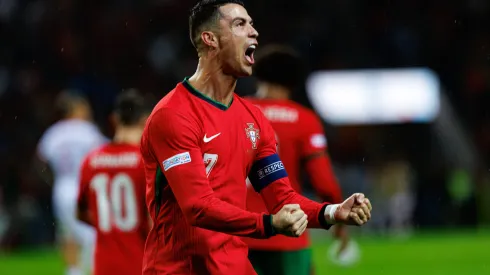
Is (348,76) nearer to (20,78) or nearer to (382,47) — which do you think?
(382,47)

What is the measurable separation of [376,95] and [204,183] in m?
17.5

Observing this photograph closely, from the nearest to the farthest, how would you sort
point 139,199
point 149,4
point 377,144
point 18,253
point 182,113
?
point 182,113
point 139,199
point 18,253
point 377,144
point 149,4

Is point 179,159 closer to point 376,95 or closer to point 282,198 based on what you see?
point 282,198

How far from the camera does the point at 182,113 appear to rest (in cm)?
418

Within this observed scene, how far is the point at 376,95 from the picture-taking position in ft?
69.7

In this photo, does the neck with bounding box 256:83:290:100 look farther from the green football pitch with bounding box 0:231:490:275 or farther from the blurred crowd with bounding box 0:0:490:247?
the blurred crowd with bounding box 0:0:490:247

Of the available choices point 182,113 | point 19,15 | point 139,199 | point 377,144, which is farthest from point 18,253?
point 182,113

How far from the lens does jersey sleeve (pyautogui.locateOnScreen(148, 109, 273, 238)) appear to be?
13.2 ft

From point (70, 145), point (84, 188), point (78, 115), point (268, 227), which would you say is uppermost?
point (78, 115)

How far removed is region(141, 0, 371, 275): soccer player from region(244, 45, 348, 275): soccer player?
1664mm

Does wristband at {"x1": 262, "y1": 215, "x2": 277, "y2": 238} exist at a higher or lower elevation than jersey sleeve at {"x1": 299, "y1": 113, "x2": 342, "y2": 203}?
lower

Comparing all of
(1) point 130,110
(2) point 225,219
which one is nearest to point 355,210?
(2) point 225,219

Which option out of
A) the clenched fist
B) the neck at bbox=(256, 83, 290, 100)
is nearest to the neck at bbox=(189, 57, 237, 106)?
the clenched fist

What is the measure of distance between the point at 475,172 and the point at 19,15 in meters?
10.0
